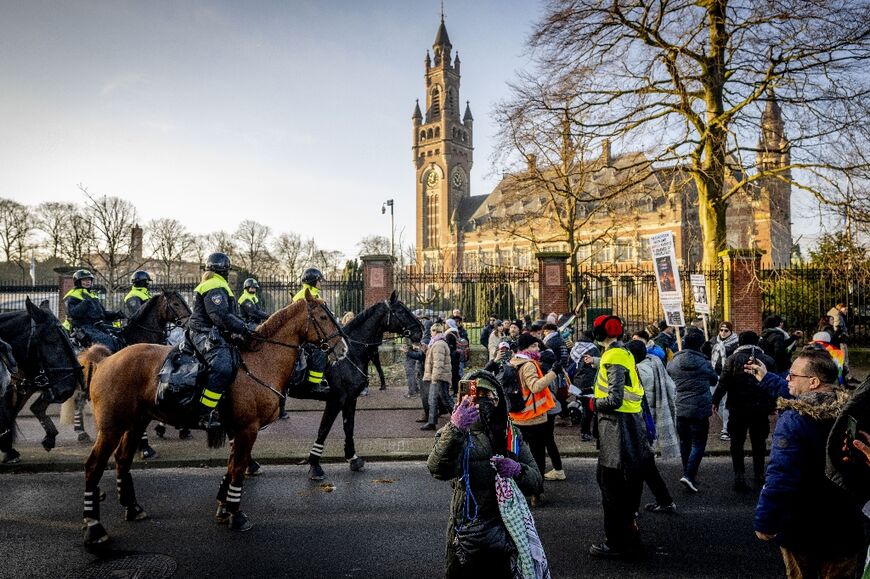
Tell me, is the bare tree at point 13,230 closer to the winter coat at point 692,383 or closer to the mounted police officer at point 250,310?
the mounted police officer at point 250,310

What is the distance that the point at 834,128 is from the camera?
50.7ft

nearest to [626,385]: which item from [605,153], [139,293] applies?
[139,293]

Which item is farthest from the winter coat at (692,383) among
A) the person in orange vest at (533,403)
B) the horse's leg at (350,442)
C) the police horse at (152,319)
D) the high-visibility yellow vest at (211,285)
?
the police horse at (152,319)

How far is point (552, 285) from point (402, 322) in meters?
9.64

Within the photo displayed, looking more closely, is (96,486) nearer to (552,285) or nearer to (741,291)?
(552,285)

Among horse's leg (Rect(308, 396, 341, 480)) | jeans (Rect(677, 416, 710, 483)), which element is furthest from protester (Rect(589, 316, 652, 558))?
horse's leg (Rect(308, 396, 341, 480))

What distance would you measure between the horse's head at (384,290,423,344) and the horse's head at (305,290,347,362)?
2.46 m

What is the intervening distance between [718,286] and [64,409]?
17405 millimetres

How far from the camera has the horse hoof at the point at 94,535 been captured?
199 inches

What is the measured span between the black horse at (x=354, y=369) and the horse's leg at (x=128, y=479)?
2041 millimetres

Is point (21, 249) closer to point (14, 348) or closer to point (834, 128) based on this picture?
point (14, 348)

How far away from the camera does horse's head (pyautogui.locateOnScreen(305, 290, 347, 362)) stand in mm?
6375

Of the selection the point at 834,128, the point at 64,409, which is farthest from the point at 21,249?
the point at 834,128

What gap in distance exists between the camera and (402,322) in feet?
29.3
